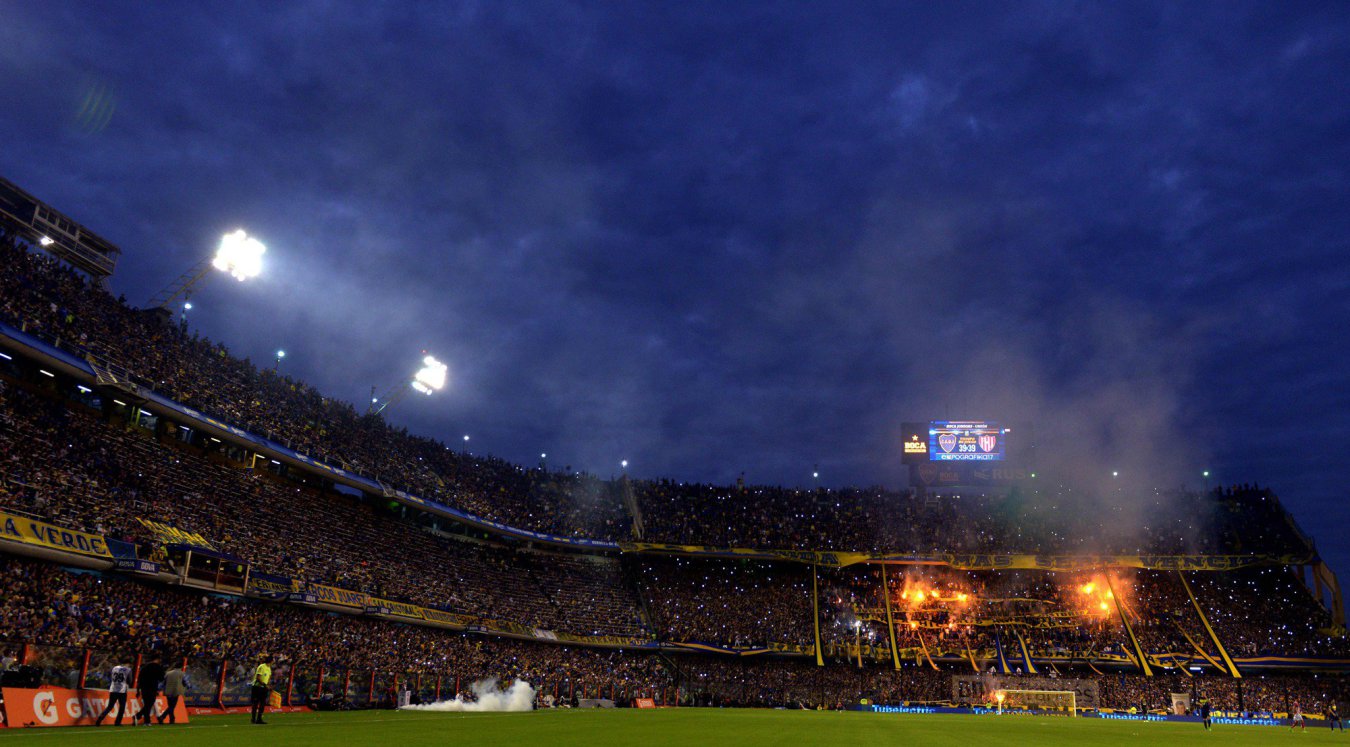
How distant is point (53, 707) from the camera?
1861 centimetres

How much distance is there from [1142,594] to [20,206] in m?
79.7

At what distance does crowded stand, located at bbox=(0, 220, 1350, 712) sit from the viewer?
30.3m

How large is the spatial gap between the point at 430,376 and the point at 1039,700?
52151mm

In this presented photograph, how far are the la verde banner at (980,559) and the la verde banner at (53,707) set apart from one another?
46.0 m

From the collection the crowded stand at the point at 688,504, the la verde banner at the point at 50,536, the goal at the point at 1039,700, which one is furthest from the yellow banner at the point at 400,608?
the goal at the point at 1039,700

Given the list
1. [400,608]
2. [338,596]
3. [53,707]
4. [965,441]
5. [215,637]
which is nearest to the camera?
[53,707]

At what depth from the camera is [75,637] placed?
976 inches

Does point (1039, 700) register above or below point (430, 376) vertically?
below

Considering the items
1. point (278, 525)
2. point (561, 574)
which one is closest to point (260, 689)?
point (278, 525)

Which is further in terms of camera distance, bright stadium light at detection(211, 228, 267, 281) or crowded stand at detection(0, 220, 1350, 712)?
bright stadium light at detection(211, 228, 267, 281)

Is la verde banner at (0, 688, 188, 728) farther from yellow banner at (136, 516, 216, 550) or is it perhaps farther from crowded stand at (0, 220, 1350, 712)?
yellow banner at (136, 516, 216, 550)

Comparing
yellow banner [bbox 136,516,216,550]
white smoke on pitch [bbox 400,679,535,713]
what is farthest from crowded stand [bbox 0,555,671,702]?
yellow banner [bbox 136,516,216,550]

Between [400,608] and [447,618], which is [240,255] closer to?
[400,608]

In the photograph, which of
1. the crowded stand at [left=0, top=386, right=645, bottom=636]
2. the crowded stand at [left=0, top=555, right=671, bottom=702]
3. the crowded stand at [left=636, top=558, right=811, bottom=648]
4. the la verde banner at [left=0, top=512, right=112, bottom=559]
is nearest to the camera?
the crowded stand at [left=0, top=555, right=671, bottom=702]
